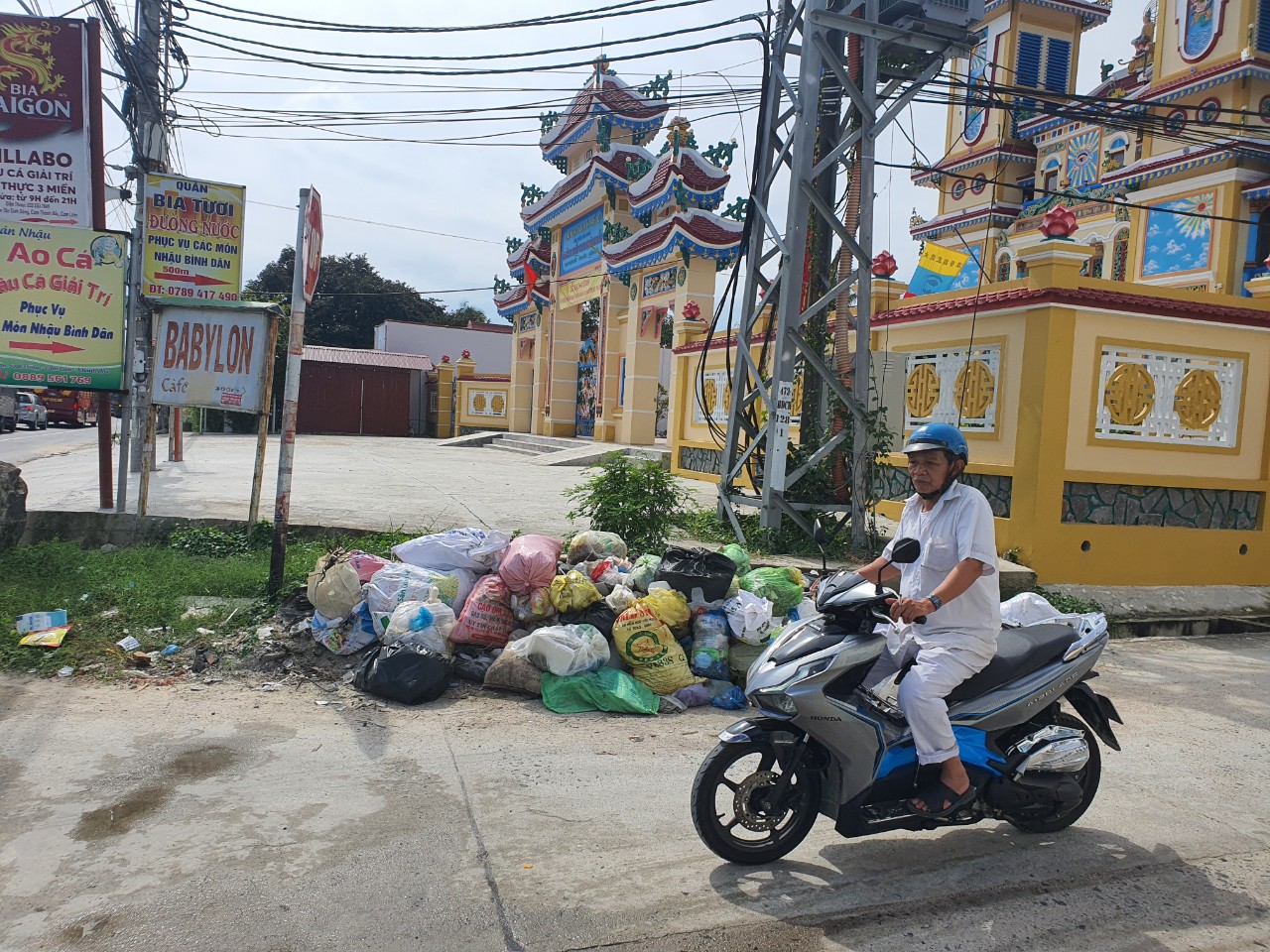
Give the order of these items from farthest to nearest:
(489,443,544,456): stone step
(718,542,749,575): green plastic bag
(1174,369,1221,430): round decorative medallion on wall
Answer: (489,443,544,456): stone step < (1174,369,1221,430): round decorative medallion on wall < (718,542,749,575): green plastic bag

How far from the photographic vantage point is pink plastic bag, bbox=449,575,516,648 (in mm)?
5508

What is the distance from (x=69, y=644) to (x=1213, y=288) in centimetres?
1797

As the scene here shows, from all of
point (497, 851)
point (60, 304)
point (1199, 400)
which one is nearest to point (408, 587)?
point (497, 851)

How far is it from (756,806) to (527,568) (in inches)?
111

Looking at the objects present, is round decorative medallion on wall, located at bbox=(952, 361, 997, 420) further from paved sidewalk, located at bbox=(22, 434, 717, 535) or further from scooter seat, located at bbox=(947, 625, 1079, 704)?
scooter seat, located at bbox=(947, 625, 1079, 704)

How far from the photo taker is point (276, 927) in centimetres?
273

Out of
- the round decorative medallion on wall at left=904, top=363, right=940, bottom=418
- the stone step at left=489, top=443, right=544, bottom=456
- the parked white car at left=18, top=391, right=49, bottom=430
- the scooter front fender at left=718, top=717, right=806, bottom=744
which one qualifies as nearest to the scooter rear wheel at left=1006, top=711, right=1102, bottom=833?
the scooter front fender at left=718, top=717, right=806, bottom=744

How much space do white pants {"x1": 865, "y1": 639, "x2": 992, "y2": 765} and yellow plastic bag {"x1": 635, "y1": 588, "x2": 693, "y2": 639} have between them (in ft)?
8.22

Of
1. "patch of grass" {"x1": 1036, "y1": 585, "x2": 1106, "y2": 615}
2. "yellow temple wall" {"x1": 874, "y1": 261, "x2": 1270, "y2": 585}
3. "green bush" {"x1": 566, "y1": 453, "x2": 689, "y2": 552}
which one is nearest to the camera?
"green bush" {"x1": 566, "y1": 453, "x2": 689, "y2": 552}

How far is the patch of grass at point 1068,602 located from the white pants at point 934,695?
17.3 feet

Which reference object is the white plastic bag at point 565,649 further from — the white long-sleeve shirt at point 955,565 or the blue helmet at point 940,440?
the blue helmet at point 940,440

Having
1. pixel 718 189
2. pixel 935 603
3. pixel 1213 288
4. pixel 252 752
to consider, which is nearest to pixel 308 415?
pixel 718 189

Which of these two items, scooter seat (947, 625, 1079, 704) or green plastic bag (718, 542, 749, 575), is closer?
scooter seat (947, 625, 1079, 704)

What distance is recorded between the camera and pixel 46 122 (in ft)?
27.4
